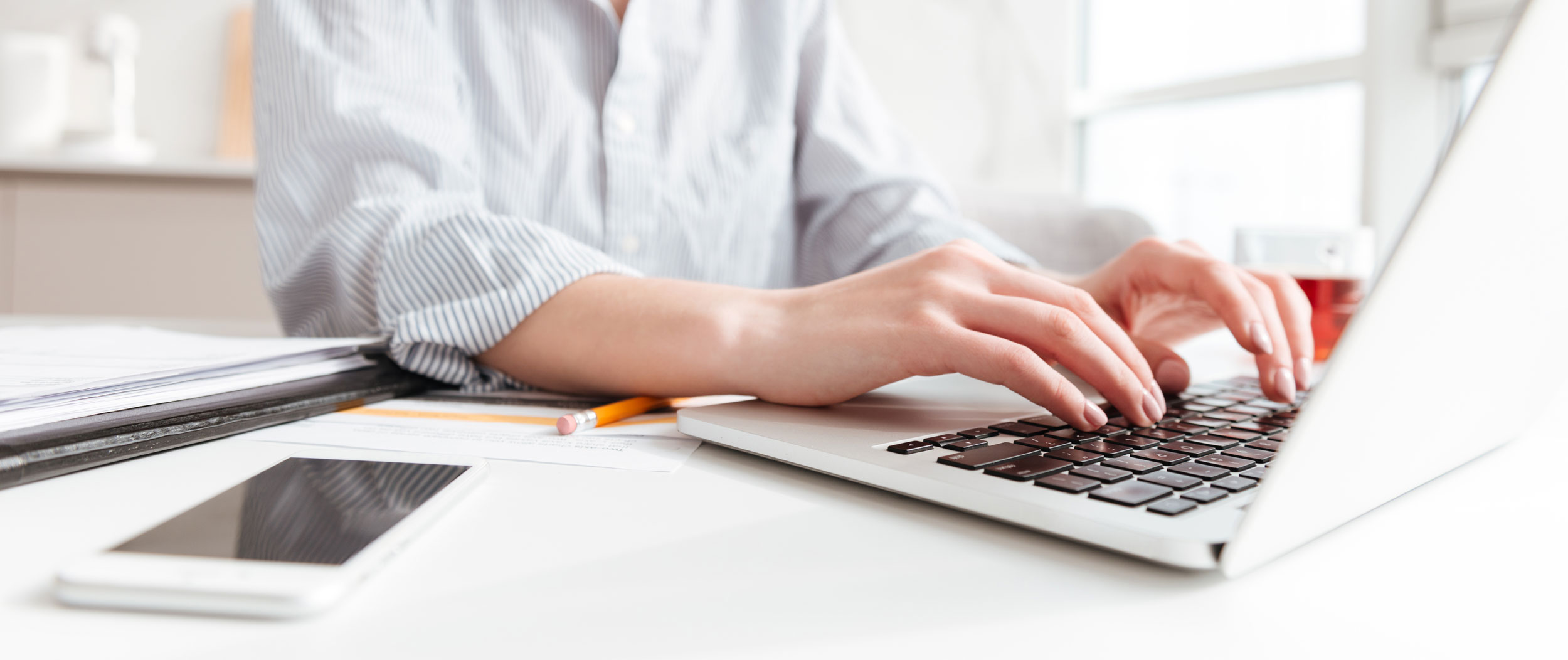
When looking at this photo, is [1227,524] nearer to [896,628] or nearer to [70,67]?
[896,628]

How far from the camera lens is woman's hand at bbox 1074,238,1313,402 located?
46 centimetres

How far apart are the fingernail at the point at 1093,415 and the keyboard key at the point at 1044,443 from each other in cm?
2

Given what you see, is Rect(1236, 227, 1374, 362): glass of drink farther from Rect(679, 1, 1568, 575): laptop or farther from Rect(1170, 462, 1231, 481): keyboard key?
Rect(1170, 462, 1231, 481): keyboard key

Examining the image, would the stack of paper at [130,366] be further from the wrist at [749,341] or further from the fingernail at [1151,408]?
the fingernail at [1151,408]

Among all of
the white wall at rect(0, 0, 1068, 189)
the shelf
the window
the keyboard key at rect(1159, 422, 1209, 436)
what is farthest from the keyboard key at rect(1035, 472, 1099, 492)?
the white wall at rect(0, 0, 1068, 189)

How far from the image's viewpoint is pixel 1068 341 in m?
0.38

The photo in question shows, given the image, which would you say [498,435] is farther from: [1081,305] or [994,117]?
[994,117]

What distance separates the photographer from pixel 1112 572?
0.24 metres

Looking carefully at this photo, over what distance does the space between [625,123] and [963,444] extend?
541 mm

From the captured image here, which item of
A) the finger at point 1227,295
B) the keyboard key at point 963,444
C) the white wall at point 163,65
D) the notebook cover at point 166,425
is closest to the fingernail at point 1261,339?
the finger at point 1227,295

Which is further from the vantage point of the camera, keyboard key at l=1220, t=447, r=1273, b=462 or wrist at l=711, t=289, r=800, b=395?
wrist at l=711, t=289, r=800, b=395

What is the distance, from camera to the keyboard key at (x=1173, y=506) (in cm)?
25

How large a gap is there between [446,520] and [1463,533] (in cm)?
32

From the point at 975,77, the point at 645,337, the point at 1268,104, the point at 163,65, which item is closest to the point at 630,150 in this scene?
the point at 645,337
